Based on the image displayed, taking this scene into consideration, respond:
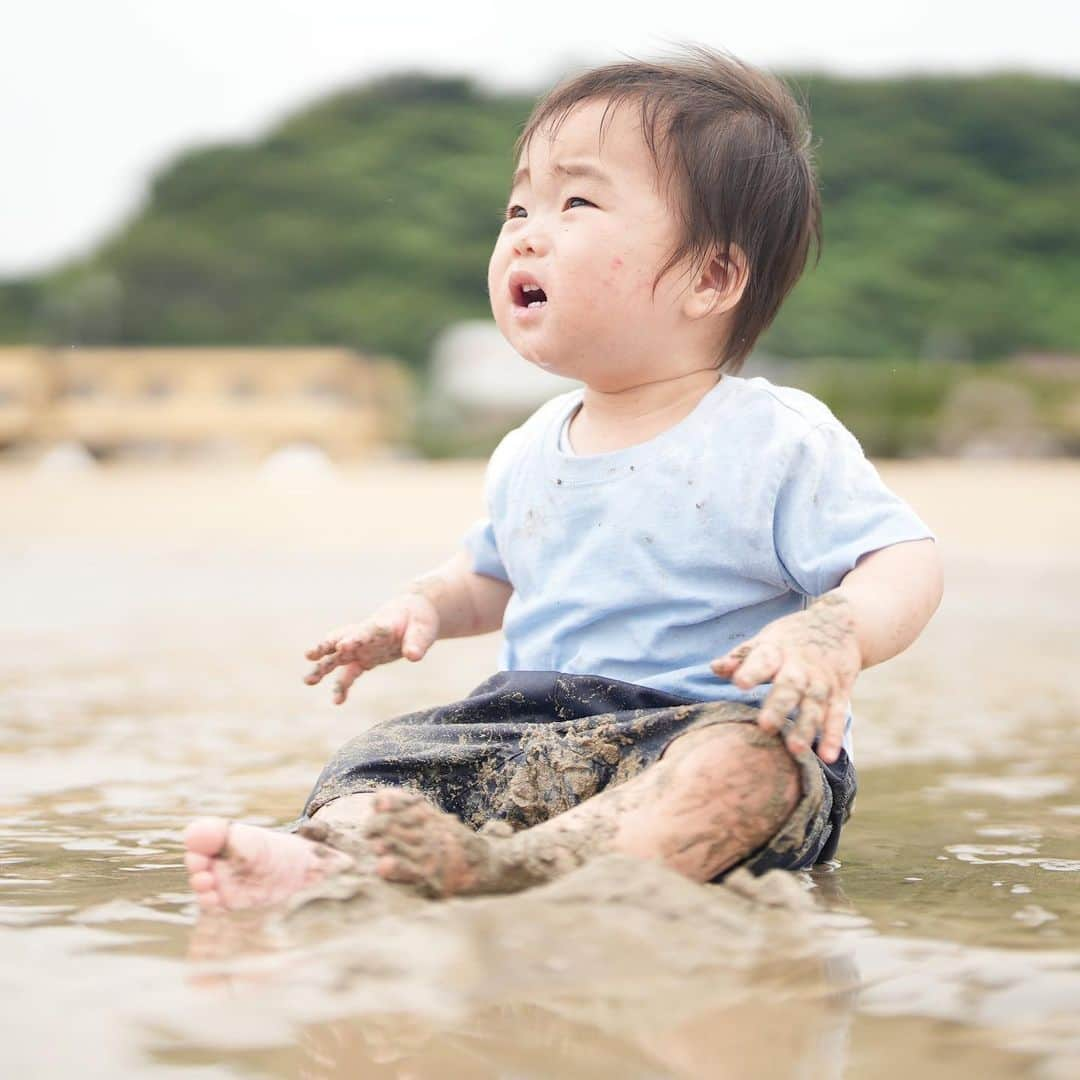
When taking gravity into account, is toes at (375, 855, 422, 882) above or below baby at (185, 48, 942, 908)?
below

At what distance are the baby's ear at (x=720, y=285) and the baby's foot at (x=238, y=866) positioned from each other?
67 cm

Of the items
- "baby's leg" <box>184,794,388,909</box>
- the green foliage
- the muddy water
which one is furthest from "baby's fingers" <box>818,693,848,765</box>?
the green foliage

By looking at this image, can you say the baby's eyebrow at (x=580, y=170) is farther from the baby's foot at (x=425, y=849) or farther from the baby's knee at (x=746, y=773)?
the baby's foot at (x=425, y=849)

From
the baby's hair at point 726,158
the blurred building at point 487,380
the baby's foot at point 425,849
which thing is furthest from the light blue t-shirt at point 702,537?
the blurred building at point 487,380

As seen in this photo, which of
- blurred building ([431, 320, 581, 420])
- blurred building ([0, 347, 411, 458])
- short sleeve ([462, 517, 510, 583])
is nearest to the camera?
short sleeve ([462, 517, 510, 583])

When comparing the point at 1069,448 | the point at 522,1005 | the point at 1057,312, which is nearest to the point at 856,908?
the point at 522,1005

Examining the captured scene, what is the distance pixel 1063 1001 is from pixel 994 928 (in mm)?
203

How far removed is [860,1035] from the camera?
0.84 meters

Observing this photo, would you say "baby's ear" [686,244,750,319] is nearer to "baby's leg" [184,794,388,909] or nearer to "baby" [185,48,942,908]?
"baby" [185,48,942,908]

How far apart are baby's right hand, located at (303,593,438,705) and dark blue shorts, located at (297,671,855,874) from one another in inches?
3.9

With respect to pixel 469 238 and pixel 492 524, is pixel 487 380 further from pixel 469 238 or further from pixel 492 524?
pixel 492 524

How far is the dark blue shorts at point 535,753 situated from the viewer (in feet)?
4.33

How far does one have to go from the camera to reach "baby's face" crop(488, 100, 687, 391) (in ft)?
4.85

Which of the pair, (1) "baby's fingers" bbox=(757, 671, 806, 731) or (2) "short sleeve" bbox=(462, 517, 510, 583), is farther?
(2) "short sleeve" bbox=(462, 517, 510, 583)
